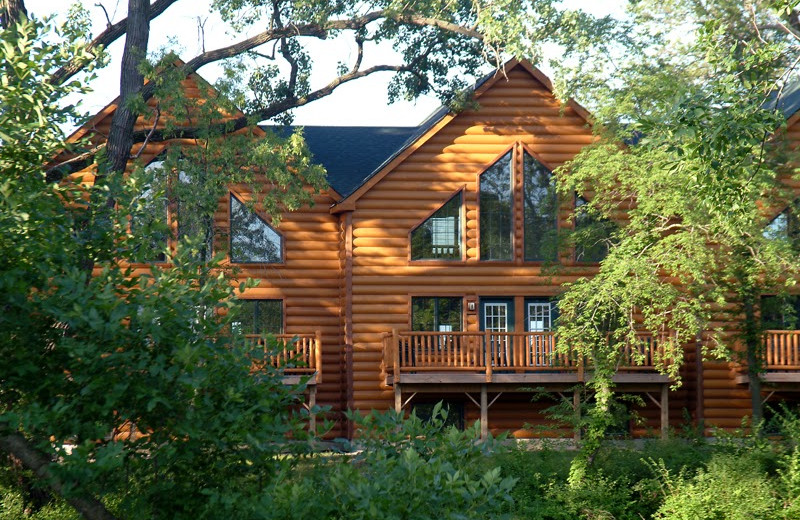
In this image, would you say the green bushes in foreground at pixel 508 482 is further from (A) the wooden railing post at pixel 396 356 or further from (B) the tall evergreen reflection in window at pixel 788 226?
(B) the tall evergreen reflection in window at pixel 788 226

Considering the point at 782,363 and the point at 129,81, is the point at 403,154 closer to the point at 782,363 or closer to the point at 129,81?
the point at 129,81

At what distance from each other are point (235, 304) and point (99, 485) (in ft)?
5.19

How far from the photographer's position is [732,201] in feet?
38.5

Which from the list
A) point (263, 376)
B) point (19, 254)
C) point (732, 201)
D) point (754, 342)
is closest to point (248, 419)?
point (263, 376)

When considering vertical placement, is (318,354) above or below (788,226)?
below

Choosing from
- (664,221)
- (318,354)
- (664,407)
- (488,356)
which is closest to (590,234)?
(664,221)

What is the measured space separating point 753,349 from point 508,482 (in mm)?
16791

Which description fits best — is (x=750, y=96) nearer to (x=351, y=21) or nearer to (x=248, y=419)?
(x=248, y=419)

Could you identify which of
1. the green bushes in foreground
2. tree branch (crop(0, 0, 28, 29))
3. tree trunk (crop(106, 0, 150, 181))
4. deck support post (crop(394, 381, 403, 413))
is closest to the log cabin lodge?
deck support post (crop(394, 381, 403, 413))

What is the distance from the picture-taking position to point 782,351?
20984 millimetres

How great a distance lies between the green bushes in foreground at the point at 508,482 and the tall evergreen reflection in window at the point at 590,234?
14.2ft

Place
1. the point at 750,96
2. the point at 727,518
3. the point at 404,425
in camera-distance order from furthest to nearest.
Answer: the point at 727,518
the point at 750,96
the point at 404,425

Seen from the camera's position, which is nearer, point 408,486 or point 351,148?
point 408,486

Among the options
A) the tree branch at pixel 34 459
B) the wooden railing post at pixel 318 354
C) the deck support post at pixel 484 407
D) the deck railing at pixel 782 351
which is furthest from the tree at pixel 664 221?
the tree branch at pixel 34 459
